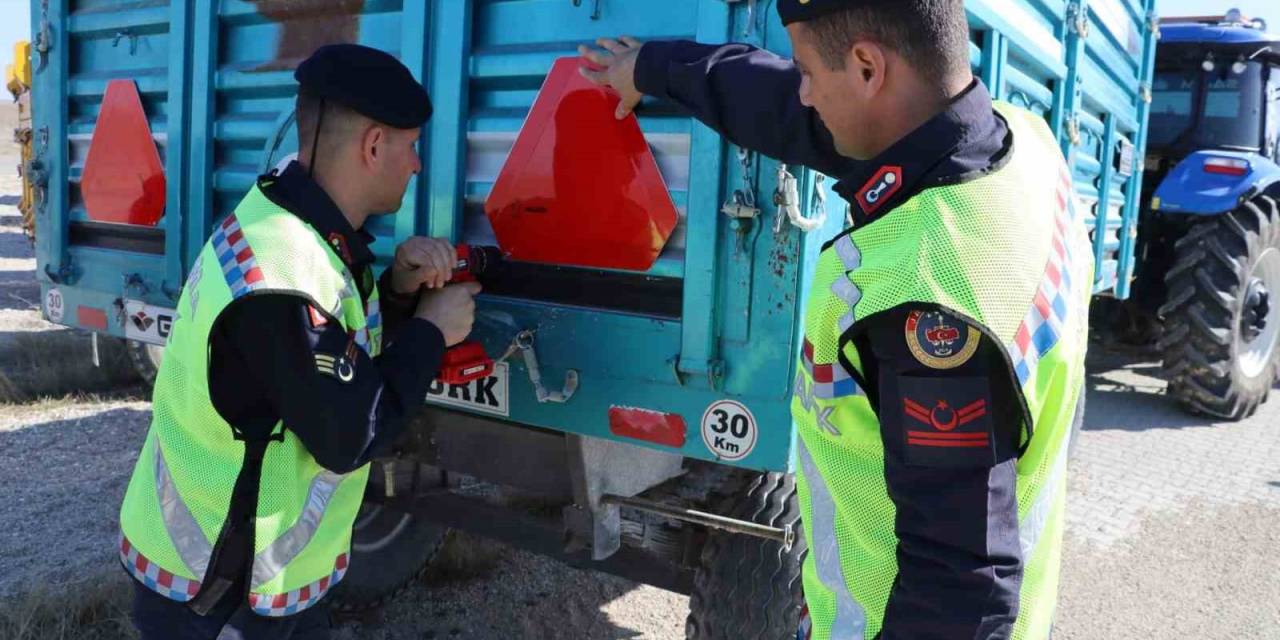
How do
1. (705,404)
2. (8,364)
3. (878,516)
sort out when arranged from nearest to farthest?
1. (878,516)
2. (705,404)
3. (8,364)

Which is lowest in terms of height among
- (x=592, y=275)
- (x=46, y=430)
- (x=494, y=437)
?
(x=46, y=430)

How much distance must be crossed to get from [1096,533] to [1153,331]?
11.6 feet

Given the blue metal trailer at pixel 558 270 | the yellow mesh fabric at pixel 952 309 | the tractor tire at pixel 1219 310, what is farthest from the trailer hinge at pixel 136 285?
the tractor tire at pixel 1219 310

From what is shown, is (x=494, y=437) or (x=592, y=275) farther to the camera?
(x=494, y=437)

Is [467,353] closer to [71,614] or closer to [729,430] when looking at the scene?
[729,430]

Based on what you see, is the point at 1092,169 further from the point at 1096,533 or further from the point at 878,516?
the point at 878,516

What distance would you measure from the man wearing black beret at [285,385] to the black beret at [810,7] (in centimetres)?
91

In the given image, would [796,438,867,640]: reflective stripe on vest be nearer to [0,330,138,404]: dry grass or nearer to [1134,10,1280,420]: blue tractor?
[1134,10,1280,420]: blue tractor

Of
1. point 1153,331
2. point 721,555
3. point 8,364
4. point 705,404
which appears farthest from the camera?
point 1153,331

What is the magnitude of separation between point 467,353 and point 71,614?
1764mm

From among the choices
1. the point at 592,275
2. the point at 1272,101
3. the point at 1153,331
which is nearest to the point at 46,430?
the point at 592,275

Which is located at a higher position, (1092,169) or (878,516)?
(1092,169)

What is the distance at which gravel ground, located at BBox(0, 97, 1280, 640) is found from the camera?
3398 mm

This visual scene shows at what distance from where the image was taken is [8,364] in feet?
21.5
